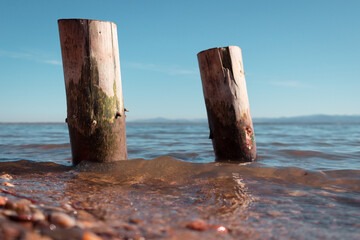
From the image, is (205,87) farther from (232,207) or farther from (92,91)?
(232,207)

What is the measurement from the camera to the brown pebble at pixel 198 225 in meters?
1.87

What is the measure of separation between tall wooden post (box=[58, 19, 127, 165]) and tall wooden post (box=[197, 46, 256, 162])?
1.32 m

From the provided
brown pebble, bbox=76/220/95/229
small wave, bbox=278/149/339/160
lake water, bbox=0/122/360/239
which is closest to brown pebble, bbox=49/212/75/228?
brown pebble, bbox=76/220/95/229

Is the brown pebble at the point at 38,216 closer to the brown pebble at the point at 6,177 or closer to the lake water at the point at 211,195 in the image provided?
the lake water at the point at 211,195

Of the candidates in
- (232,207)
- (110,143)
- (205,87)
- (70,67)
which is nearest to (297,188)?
(232,207)

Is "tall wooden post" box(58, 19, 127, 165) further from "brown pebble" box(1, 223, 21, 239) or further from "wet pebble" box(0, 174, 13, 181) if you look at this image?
"brown pebble" box(1, 223, 21, 239)

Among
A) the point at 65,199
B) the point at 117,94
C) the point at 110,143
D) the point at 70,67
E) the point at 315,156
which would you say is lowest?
the point at 315,156

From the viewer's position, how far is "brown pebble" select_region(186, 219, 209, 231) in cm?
187

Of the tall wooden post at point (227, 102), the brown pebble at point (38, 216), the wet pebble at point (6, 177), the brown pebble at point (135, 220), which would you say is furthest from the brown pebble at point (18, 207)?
the tall wooden post at point (227, 102)

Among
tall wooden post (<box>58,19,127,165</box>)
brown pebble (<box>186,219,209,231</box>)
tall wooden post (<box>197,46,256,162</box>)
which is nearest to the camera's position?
brown pebble (<box>186,219,209,231</box>)

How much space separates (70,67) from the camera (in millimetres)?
3637

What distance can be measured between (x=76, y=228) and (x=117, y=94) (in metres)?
2.38

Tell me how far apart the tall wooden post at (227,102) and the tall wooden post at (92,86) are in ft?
4.34

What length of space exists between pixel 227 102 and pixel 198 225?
2502 mm
